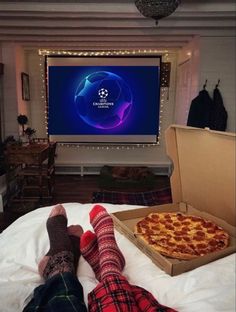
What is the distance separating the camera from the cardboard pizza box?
2.86 ft

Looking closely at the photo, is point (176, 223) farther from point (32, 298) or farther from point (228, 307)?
point (32, 298)

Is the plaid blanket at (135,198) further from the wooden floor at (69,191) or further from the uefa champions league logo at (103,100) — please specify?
the uefa champions league logo at (103,100)

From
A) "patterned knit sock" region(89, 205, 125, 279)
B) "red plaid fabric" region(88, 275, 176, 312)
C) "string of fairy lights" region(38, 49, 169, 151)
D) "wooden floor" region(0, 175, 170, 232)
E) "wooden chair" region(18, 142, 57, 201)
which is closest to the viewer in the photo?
"red plaid fabric" region(88, 275, 176, 312)

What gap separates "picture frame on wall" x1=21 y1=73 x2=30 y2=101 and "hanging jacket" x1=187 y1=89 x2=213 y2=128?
2378mm

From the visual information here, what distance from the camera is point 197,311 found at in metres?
0.66

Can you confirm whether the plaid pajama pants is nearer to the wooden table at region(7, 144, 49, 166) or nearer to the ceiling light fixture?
the ceiling light fixture

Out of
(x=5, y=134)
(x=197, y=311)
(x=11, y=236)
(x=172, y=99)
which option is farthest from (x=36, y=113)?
(x=197, y=311)

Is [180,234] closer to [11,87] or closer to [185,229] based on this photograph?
[185,229]

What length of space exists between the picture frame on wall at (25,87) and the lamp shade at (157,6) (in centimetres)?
243

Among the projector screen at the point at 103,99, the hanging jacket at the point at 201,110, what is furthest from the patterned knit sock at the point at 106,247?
the projector screen at the point at 103,99

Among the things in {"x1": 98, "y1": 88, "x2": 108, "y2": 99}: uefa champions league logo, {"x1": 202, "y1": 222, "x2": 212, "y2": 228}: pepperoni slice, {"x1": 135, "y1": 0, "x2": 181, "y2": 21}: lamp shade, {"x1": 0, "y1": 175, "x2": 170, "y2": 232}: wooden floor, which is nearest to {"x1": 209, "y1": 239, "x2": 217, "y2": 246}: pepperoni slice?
{"x1": 202, "y1": 222, "x2": 212, "y2": 228}: pepperoni slice

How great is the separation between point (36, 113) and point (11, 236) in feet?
11.3

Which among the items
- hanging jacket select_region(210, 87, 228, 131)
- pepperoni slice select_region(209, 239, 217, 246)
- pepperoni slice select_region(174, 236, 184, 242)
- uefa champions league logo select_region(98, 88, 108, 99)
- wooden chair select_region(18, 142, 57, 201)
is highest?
uefa champions league logo select_region(98, 88, 108, 99)

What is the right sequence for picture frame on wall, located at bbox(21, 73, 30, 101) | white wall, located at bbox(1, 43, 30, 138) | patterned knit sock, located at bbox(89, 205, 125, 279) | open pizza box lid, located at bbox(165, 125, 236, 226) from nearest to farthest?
patterned knit sock, located at bbox(89, 205, 125, 279) < open pizza box lid, located at bbox(165, 125, 236, 226) < white wall, located at bbox(1, 43, 30, 138) < picture frame on wall, located at bbox(21, 73, 30, 101)
